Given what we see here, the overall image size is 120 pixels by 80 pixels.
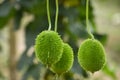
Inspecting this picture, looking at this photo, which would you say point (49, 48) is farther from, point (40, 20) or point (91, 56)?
point (40, 20)

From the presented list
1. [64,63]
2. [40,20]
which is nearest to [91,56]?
[64,63]

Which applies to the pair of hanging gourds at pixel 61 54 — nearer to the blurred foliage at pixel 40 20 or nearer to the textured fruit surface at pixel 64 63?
the textured fruit surface at pixel 64 63

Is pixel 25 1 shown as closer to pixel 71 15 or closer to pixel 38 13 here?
pixel 38 13

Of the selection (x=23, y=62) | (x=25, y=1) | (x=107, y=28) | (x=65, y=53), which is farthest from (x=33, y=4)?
(x=107, y=28)

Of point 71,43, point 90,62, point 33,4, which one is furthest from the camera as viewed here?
point 71,43

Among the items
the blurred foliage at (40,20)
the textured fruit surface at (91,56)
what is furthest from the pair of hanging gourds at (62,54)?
the blurred foliage at (40,20)

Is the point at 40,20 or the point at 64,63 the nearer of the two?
the point at 64,63

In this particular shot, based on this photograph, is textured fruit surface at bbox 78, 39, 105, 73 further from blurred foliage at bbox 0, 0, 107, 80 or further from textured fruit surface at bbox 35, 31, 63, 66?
blurred foliage at bbox 0, 0, 107, 80
